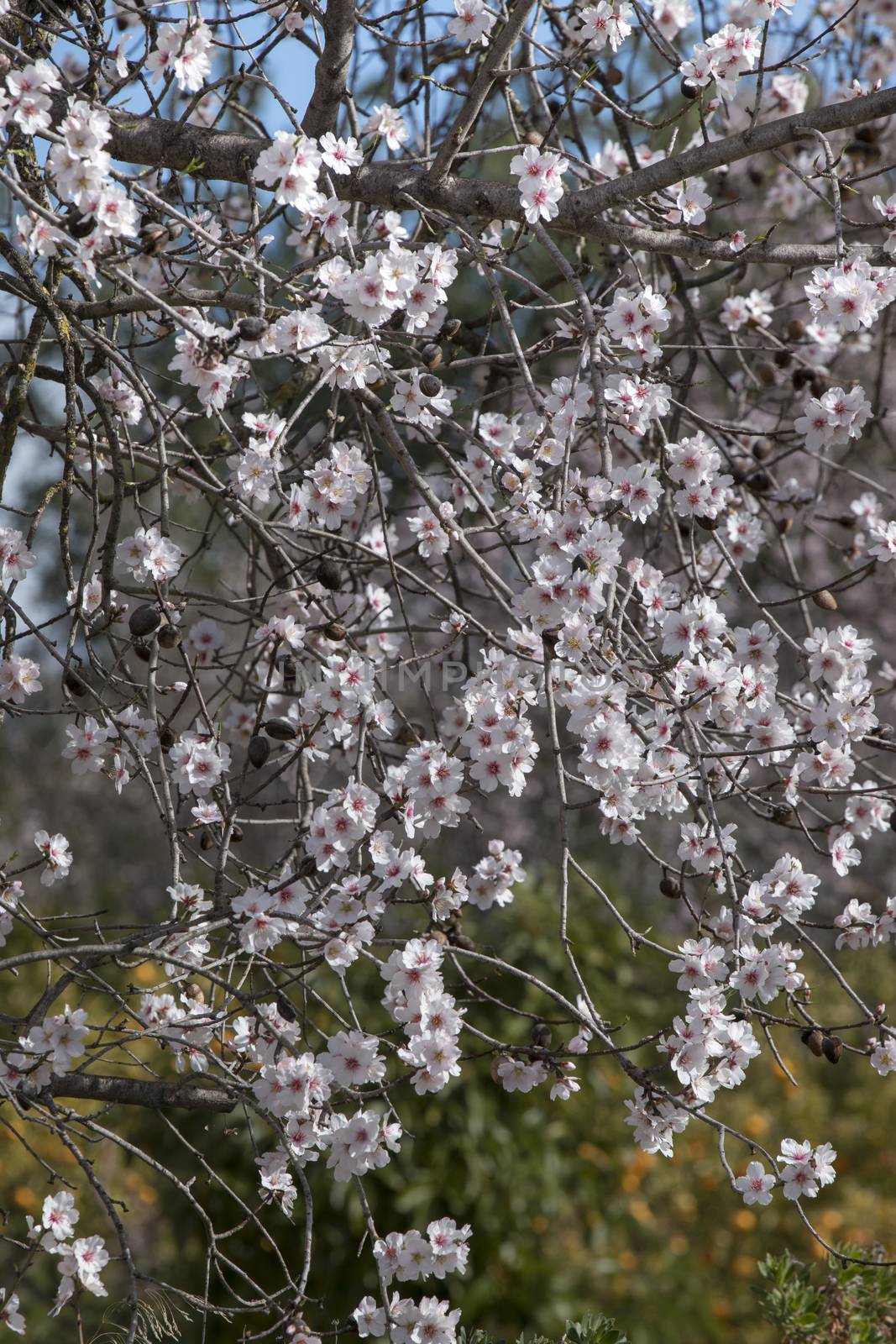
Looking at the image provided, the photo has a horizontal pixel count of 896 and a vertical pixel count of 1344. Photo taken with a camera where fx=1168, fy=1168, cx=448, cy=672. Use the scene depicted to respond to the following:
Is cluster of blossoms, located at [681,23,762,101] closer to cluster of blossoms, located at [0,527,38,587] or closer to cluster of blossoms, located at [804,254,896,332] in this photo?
cluster of blossoms, located at [804,254,896,332]

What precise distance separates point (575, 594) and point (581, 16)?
1282 mm

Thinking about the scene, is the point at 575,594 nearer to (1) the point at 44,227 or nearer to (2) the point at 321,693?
(2) the point at 321,693

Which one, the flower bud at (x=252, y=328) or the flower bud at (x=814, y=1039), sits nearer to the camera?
the flower bud at (x=252, y=328)

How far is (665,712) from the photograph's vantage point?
1.69 metres

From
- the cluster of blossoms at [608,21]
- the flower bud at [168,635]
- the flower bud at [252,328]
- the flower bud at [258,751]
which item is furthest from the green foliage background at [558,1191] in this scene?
the cluster of blossoms at [608,21]

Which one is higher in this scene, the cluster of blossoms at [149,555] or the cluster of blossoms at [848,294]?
the cluster of blossoms at [848,294]

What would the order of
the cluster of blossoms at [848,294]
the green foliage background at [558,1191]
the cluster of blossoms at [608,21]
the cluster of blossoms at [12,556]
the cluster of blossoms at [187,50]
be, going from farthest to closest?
1. the green foliage background at [558,1191]
2. the cluster of blossoms at [608,21]
3. the cluster of blossoms at [12,556]
4. the cluster of blossoms at [187,50]
5. the cluster of blossoms at [848,294]

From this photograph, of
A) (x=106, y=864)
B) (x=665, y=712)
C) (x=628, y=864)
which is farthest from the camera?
(x=106, y=864)

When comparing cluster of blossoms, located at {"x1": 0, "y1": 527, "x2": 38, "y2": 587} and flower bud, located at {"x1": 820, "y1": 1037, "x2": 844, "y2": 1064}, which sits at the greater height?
cluster of blossoms, located at {"x1": 0, "y1": 527, "x2": 38, "y2": 587}

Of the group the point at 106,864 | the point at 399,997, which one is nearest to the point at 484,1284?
the point at 399,997

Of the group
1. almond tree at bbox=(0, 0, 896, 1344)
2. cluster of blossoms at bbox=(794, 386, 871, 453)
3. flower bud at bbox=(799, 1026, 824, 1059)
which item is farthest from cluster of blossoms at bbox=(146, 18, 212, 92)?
flower bud at bbox=(799, 1026, 824, 1059)

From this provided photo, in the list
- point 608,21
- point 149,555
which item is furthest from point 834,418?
point 149,555

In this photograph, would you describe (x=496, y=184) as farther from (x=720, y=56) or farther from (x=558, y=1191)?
(x=558, y=1191)

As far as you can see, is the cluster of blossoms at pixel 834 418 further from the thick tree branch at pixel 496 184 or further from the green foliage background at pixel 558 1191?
the green foliage background at pixel 558 1191
